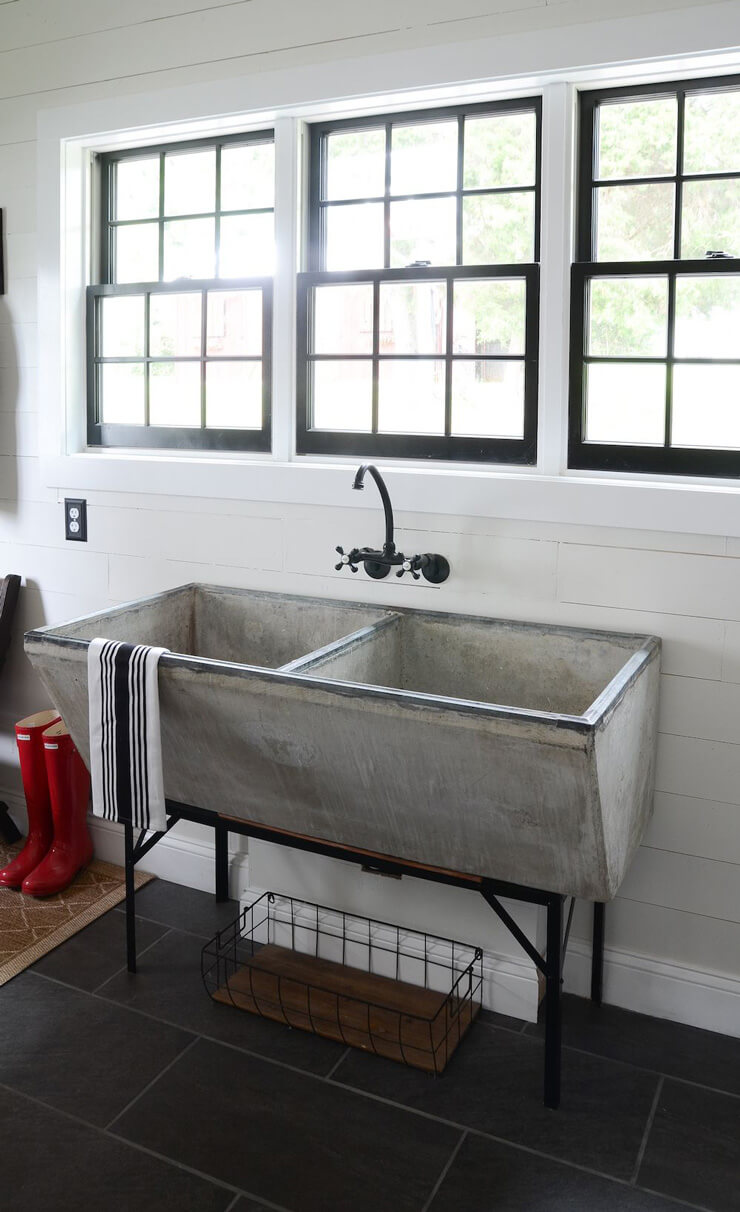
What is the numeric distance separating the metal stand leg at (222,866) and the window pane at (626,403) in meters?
1.61

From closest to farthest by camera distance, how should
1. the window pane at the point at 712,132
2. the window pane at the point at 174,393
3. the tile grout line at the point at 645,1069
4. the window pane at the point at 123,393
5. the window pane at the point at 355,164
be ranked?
1. the tile grout line at the point at 645,1069
2. the window pane at the point at 712,132
3. the window pane at the point at 355,164
4. the window pane at the point at 174,393
5. the window pane at the point at 123,393

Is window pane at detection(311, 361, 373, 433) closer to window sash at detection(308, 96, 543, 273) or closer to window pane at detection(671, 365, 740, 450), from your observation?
window sash at detection(308, 96, 543, 273)

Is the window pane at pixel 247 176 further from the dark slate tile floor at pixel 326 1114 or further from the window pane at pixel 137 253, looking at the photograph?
the dark slate tile floor at pixel 326 1114

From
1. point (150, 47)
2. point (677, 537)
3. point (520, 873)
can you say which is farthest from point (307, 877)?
point (150, 47)

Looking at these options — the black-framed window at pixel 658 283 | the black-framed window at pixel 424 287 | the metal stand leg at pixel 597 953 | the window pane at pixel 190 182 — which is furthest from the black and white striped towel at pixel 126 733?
the window pane at pixel 190 182

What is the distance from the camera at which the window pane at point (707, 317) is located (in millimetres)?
2557

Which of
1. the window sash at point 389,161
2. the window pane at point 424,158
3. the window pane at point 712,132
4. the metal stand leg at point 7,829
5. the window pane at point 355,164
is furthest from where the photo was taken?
the metal stand leg at point 7,829

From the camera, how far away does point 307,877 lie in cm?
289

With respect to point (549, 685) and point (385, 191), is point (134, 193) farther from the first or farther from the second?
point (549, 685)

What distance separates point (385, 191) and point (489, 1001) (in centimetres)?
226

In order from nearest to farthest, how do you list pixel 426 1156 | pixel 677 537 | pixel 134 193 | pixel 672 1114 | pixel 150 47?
pixel 426 1156, pixel 672 1114, pixel 677 537, pixel 150 47, pixel 134 193

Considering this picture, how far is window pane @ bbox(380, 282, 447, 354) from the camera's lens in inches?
115

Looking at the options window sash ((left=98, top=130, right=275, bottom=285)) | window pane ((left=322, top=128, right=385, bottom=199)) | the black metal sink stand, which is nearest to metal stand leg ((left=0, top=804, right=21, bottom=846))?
the black metal sink stand

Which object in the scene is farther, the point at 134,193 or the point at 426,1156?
the point at 134,193
